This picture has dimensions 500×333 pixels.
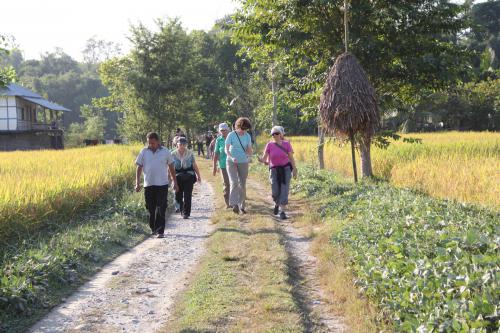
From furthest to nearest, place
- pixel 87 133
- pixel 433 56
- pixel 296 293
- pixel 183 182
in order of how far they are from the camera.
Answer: pixel 87 133, pixel 433 56, pixel 183 182, pixel 296 293

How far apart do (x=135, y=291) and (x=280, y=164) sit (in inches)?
194

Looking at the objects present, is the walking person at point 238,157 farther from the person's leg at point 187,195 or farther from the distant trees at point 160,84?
the distant trees at point 160,84

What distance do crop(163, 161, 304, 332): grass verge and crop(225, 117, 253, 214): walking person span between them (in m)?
1.75

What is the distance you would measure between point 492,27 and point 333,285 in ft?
189

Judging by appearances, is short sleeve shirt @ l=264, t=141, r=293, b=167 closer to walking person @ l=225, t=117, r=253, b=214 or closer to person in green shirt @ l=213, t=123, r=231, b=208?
walking person @ l=225, t=117, r=253, b=214

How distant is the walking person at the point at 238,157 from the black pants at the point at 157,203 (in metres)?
2.08

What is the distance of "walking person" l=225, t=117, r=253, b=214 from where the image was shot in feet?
34.6

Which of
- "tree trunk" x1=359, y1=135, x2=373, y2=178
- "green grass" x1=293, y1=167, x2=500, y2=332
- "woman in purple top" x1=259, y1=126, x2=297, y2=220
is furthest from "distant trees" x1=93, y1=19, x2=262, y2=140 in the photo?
"green grass" x1=293, y1=167, x2=500, y2=332

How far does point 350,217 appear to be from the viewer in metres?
8.48

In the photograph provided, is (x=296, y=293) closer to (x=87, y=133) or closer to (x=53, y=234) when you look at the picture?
(x=53, y=234)

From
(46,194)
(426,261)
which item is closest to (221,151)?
(46,194)

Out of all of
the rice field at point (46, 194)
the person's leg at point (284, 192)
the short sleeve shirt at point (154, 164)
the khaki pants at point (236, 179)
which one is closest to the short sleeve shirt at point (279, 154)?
the person's leg at point (284, 192)

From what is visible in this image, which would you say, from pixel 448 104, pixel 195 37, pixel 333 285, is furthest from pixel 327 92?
pixel 195 37

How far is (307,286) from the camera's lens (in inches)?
239
